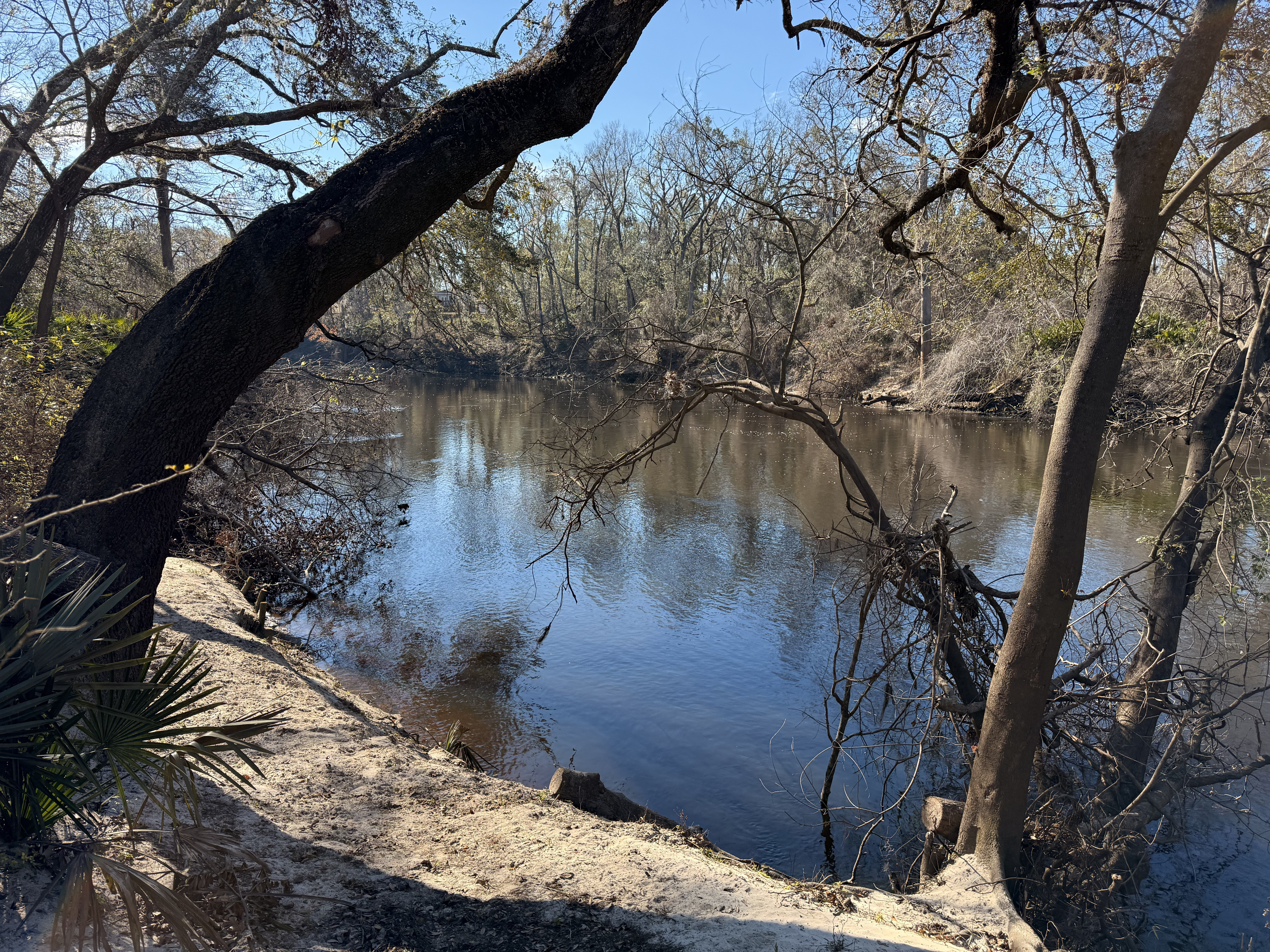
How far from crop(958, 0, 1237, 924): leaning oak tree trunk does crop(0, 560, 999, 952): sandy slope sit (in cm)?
86

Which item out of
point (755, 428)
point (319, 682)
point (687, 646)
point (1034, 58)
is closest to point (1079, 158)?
point (1034, 58)

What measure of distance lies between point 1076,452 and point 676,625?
6741mm

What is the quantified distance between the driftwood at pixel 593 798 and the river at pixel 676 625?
78 cm

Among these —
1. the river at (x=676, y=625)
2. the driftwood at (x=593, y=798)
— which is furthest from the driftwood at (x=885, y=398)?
the driftwood at (x=593, y=798)

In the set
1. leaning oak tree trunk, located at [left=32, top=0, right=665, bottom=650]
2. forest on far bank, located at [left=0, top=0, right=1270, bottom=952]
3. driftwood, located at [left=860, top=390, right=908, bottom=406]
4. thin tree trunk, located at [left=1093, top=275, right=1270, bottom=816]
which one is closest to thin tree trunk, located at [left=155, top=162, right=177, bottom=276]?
forest on far bank, located at [left=0, top=0, right=1270, bottom=952]

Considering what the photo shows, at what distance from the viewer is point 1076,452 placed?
4344 mm

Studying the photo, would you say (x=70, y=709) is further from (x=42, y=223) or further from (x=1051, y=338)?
(x=1051, y=338)

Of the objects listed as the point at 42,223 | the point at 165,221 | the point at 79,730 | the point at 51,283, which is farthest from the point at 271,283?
the point at 165,221

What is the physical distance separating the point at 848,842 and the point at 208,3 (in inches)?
416

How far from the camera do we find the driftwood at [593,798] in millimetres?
5742

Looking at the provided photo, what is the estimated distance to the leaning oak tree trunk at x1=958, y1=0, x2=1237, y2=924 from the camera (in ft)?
13.9

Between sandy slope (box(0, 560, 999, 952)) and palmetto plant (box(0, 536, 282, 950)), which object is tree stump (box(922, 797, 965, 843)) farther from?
palmetto plant (box(0, 536, 282, 950))

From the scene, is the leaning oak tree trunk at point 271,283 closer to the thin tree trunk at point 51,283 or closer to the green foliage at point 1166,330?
the thin tree trunk at point 51,283

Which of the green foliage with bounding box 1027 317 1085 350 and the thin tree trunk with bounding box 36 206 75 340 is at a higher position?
the green foliage with bounding box 1027 317 1085 350
